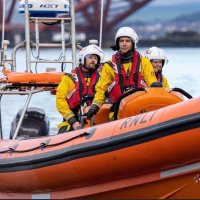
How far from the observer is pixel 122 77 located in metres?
6.37

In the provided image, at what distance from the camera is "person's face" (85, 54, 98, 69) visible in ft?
22.0

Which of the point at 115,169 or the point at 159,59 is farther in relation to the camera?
the point at 159,59

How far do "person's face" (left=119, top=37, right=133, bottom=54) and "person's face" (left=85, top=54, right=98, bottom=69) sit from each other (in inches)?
16.4

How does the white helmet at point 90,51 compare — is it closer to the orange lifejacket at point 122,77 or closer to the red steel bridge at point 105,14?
the orange lifejacket at point 122,77

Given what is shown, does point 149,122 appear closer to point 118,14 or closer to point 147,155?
point 147,155

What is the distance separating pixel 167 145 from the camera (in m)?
5.50

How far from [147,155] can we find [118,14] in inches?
1834

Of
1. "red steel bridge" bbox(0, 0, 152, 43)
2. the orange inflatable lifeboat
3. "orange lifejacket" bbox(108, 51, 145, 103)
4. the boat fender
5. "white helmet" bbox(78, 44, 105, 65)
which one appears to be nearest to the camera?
the orange inflatable lifeboat

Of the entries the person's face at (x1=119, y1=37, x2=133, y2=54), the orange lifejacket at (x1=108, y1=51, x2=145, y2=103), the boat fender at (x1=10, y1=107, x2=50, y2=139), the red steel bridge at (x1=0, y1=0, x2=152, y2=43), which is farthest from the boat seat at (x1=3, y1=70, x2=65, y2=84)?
the red steel bridge at (x1=0, y1=0, x2=152, y2=43)

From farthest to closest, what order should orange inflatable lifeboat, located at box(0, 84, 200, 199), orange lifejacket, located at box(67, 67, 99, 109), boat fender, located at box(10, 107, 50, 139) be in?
boat fender, located at box(10, 107, 50, 139) → orange lifejacket, located at box(67, 67, 99, 109) → orange inflatable lifeboat, located at box(0, 84, 200, 199)

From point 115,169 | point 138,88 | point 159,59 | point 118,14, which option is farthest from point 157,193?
point 118,14

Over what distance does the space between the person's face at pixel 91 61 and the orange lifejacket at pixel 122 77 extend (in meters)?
0.33

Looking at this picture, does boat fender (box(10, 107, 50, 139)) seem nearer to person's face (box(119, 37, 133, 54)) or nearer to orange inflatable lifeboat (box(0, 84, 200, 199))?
orange inflatable lifeboat (box(0, 84, 200, 199))

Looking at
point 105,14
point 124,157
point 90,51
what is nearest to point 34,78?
point 90,51
